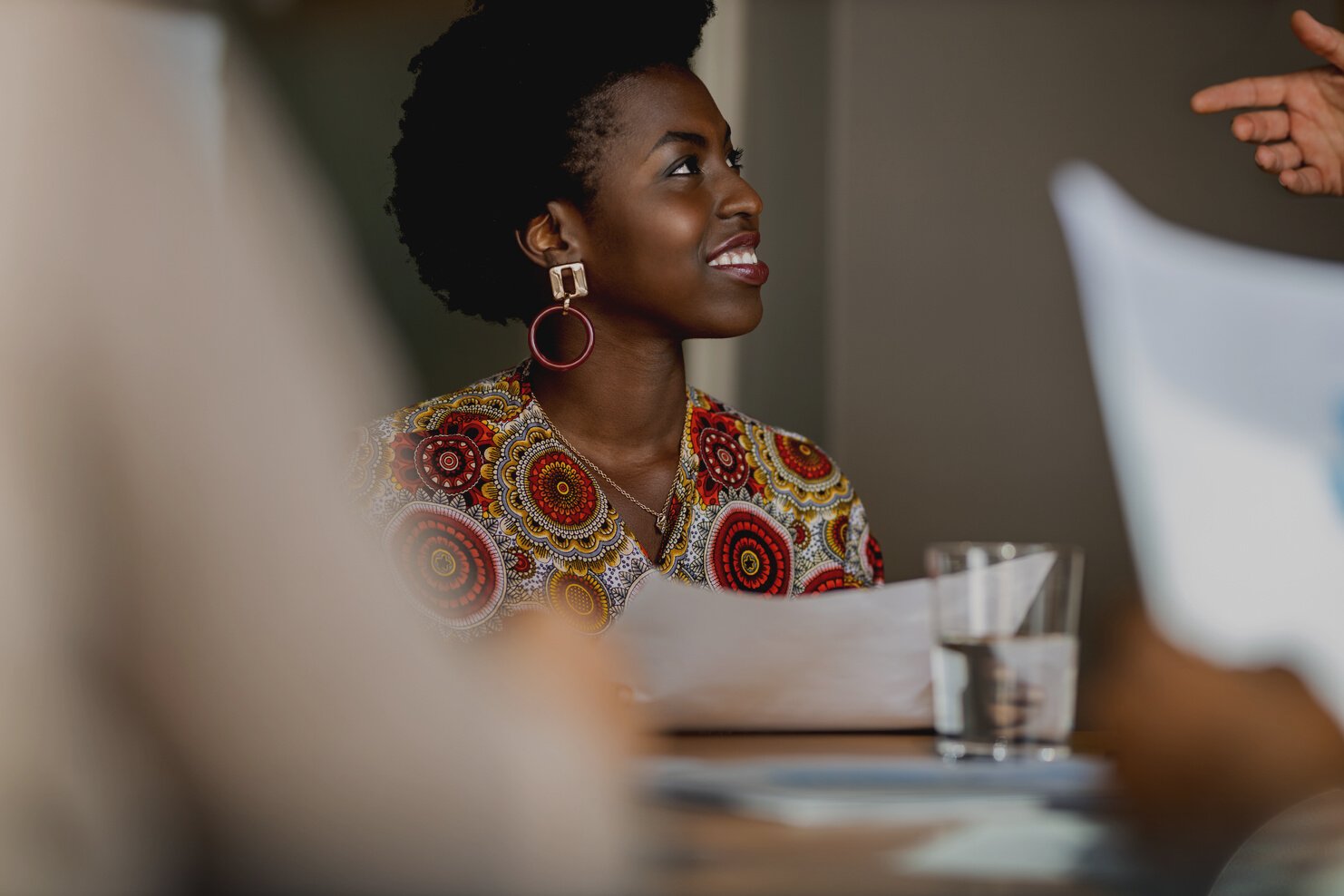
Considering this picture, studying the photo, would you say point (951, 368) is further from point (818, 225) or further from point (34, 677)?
point (34, 677)

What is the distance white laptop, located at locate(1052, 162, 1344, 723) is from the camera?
749mm

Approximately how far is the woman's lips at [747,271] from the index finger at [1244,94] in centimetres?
62

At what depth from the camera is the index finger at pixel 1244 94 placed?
4.49 ft

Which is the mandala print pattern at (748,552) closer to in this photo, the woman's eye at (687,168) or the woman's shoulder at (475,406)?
the woman's shoulder at (475,406)

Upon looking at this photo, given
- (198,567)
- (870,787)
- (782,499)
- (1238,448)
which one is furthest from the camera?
(782,499)

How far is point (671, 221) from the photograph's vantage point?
1829 mm

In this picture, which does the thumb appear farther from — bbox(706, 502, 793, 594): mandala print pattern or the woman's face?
bbox(706, 502, 793, 594): mandala print pattern

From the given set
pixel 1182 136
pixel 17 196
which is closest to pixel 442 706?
pixel 17 196

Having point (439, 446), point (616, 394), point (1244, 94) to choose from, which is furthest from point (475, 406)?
point (1244, 94)

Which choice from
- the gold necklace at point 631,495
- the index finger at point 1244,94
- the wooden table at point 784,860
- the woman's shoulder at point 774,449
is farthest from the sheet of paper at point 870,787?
the woman's shoulder at point 774,449

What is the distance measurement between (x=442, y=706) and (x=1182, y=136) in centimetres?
271

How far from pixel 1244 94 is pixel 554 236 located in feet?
3.03

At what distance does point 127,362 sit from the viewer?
0.41 meters

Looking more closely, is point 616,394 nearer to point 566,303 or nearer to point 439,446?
point 566,303
